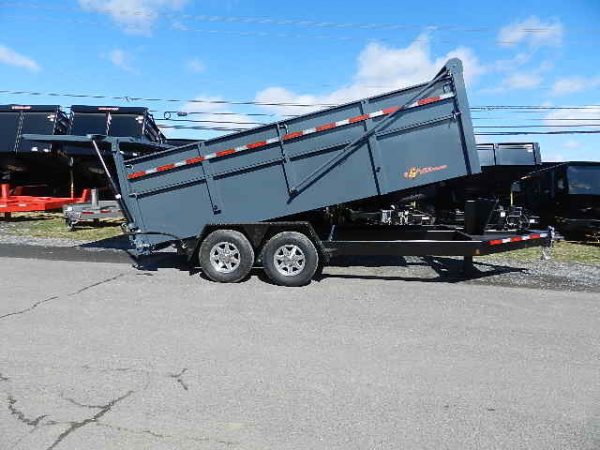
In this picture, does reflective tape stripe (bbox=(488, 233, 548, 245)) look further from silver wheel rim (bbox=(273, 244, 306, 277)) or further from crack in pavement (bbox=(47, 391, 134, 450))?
crack in pavement (bbox=(47, 391, 134, 450))

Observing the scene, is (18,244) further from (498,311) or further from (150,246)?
(498,311)

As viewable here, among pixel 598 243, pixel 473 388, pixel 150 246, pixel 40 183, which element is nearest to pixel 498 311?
pixel 473 388

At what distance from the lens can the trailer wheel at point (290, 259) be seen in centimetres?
747

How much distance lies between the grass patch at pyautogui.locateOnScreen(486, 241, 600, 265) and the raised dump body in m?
3.93

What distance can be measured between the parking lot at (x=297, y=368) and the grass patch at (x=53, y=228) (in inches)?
284

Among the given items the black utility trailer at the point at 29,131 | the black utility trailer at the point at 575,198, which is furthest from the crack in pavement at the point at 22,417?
the black utility trailer at the point at 29,131

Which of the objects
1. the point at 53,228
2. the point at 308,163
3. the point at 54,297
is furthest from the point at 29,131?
the point at 308,163

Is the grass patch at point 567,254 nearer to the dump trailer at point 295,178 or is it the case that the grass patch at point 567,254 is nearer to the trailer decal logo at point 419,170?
the dump trailer at point 295,178

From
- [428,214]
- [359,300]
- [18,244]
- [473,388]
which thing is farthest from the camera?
[428,214]

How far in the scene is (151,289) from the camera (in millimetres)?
7180

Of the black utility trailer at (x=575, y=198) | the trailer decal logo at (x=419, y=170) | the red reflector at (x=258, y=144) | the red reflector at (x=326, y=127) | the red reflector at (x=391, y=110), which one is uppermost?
the red reflector at (x=391, y=110)

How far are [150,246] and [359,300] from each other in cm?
381

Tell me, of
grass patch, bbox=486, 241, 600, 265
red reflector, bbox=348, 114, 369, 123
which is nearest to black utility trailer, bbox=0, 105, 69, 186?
red reflector, bbox=348, 114, 369, 123

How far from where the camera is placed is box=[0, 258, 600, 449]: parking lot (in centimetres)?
312
